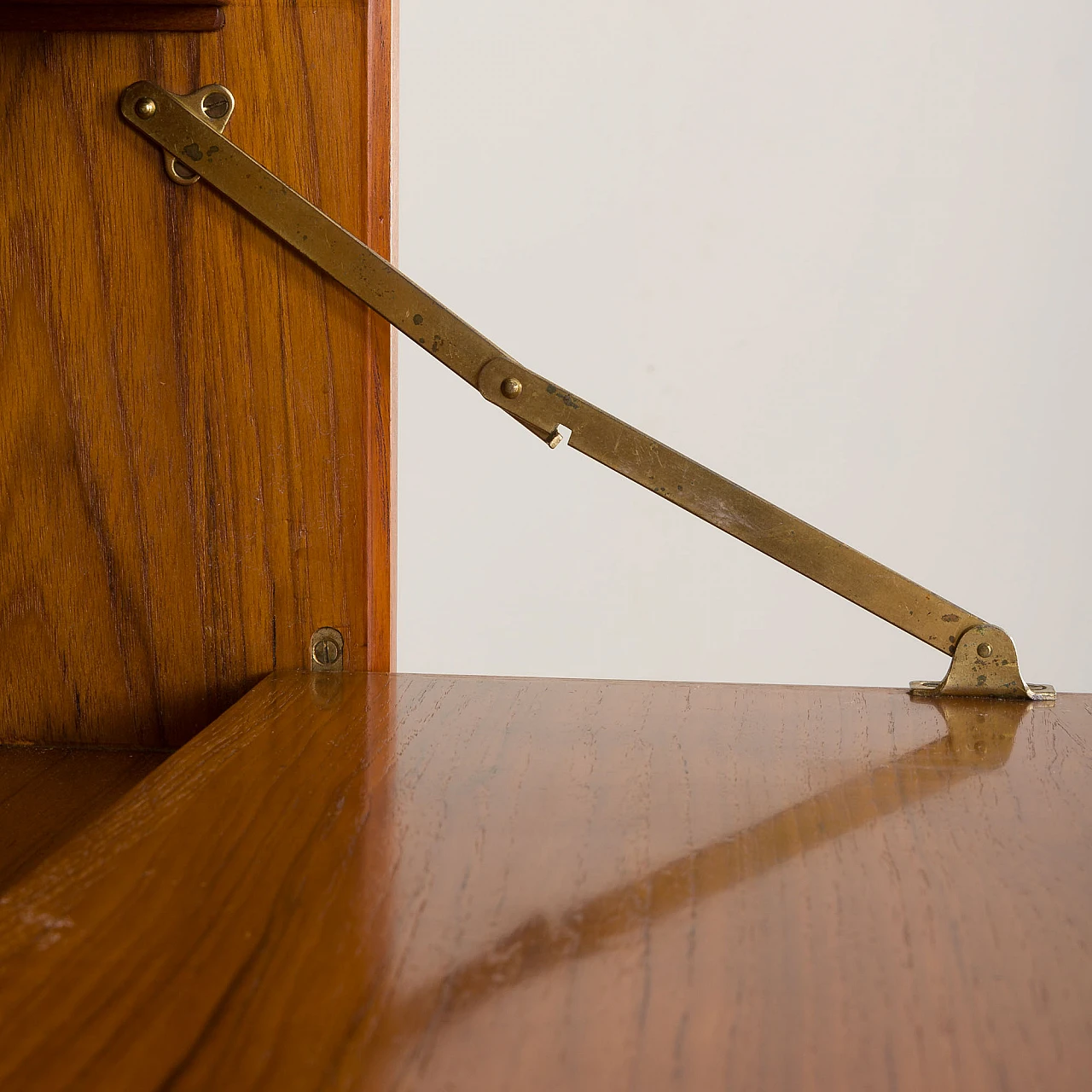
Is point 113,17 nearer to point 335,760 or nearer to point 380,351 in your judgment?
point 380,351

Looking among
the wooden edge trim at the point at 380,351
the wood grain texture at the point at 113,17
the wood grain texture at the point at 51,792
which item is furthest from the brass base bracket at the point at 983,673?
the wood grain texture at the point at 113,17

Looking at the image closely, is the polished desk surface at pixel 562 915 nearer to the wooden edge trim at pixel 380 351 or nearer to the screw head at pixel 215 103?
the wooden edge trim at pixel 380 351

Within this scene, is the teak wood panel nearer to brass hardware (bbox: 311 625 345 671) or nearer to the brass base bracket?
brass hardware (bbox: 311 625 345 671)

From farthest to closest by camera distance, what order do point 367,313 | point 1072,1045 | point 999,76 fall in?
point 999,76, point 367,313, point 1072,1045

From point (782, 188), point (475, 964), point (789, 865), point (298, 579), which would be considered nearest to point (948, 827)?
point (789, 865)

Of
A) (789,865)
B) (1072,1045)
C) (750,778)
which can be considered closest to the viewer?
(1072,1045)

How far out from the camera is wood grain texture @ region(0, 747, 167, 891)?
2.11 ft

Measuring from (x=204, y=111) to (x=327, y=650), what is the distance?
0.34 m

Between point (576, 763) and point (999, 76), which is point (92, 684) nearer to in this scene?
point (576, 763)

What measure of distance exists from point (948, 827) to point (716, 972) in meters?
0.19

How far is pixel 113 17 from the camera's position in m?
0.76

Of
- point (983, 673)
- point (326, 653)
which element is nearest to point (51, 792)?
point (326, 653)

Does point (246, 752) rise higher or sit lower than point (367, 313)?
lower

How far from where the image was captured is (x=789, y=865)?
0.53 metres
